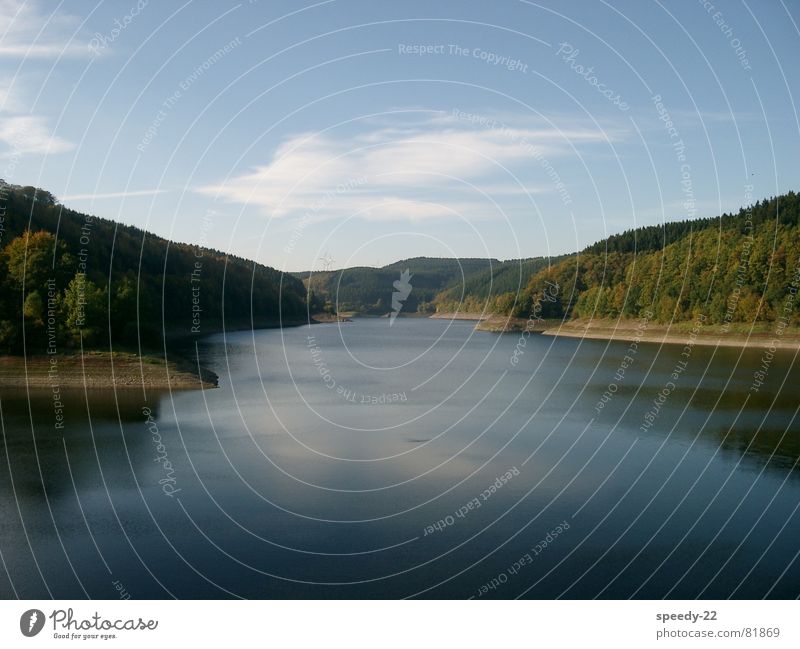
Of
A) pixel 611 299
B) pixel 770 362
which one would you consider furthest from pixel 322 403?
pixel 611 299

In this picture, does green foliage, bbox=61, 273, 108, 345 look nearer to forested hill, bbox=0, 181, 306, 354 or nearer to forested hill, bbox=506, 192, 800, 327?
forested hill, bbox=0, 181, 306, 354

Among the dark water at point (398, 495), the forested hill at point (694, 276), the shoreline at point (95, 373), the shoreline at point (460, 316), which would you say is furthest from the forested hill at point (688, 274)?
the shoreline at point (95, 373)

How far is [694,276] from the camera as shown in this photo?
86.2 m

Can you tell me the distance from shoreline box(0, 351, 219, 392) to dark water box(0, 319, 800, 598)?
1.90m

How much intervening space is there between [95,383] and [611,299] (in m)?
72.6

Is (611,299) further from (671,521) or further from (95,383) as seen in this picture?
(671,521)

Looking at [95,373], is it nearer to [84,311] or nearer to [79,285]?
[84,311]

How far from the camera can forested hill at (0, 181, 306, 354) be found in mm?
41688

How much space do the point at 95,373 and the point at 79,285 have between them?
6.46 metres

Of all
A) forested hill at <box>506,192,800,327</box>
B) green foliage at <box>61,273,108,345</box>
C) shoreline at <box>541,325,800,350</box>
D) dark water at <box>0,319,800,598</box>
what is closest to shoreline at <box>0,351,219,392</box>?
green foliage at <box>61,273,108,345</box>

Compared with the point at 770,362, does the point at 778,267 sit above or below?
above

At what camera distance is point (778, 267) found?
78125 millimetres

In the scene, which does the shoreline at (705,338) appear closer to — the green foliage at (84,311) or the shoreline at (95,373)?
the shoreline at (95,373)

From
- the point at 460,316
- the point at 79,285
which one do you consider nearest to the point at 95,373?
the point at 79,285
